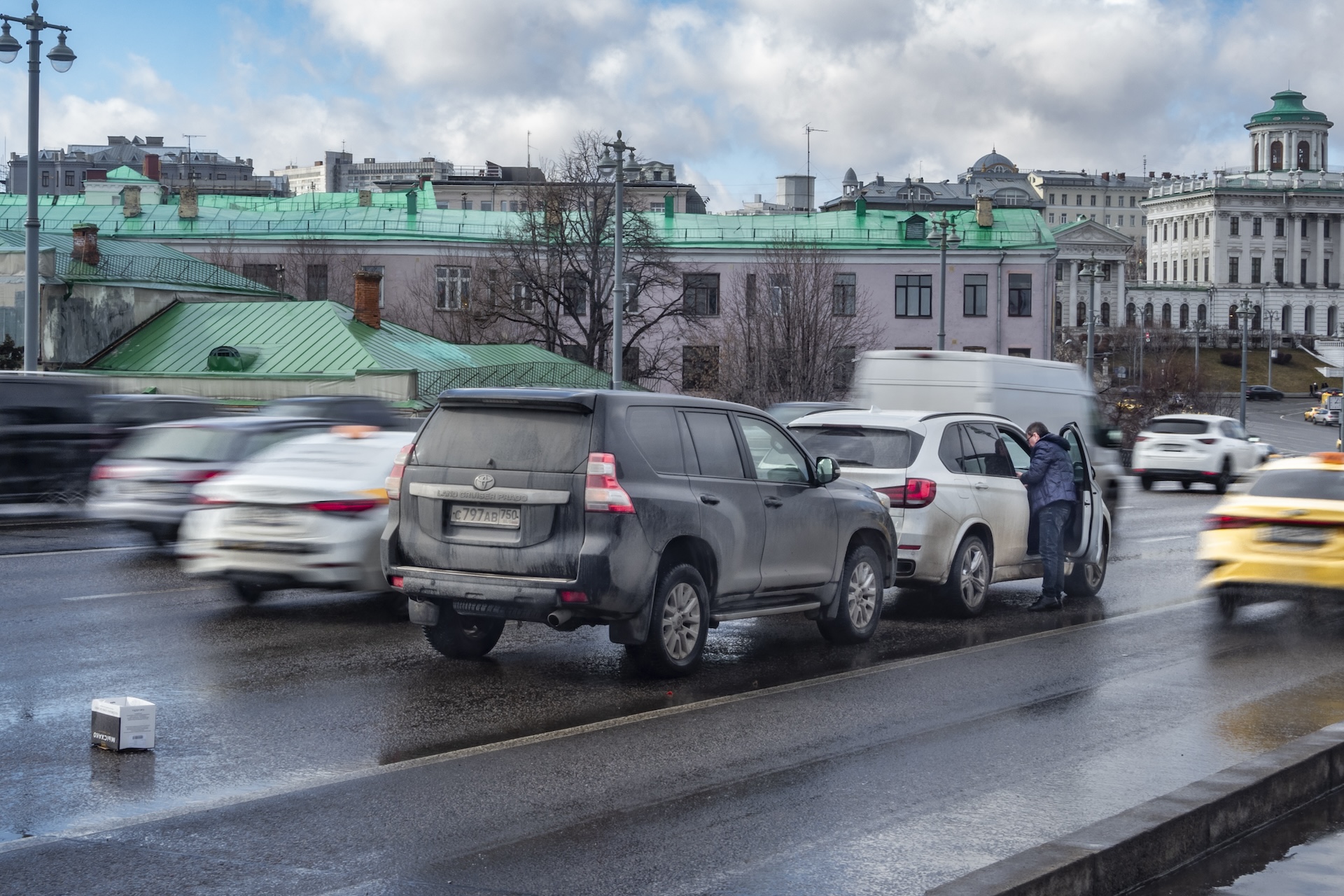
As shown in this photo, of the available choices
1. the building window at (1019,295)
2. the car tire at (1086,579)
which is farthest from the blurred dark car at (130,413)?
the building window at (1019,295)

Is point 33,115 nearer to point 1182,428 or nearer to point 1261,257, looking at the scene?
point 1182,428

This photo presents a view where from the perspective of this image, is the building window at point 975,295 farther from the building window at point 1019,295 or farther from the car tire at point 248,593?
the car tire at point 248,593

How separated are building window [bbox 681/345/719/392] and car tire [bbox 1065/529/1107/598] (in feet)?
155

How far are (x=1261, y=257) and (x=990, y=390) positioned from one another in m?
156

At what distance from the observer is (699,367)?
6950 cm

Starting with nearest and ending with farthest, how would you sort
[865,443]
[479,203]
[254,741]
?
1. [254,741]
2. [865,443]
3. [479,203]

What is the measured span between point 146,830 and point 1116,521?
20710mm

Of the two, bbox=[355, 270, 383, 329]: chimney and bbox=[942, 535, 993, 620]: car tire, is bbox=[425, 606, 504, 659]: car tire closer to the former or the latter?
bbox=[942, 535, 993, 620]: car tire

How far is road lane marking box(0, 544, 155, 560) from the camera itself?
645 inches

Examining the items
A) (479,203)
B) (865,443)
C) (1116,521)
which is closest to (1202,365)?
(479,203)

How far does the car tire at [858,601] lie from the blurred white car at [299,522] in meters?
3.39

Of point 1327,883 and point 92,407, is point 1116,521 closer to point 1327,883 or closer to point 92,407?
point 92,407

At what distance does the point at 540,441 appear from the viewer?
360 inches

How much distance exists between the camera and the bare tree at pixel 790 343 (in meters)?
55.8
